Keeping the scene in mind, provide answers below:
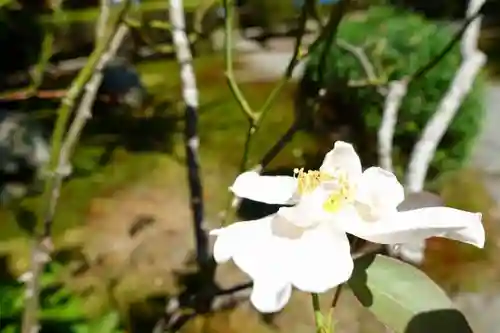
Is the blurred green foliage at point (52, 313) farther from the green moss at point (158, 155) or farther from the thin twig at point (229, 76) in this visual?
the green moss at point (158, 155)

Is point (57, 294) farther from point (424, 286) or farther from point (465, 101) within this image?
point (465, 101)

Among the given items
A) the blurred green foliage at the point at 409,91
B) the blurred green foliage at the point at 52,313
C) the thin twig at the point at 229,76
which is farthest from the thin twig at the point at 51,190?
the blurred green foliage at the point at 409,91

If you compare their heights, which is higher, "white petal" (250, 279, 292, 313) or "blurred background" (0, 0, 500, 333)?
"white petal" (250, 279, 292, 313)

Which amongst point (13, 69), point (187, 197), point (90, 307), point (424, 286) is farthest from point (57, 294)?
point (13, 69)

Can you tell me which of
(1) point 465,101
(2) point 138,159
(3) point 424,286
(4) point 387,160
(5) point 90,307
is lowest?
(2) point 138,159

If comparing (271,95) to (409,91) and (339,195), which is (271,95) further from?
(409,91)

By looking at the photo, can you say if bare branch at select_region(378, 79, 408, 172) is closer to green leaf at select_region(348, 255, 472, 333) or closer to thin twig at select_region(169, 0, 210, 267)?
thin twig at select_region(169, 0, 210, 267)

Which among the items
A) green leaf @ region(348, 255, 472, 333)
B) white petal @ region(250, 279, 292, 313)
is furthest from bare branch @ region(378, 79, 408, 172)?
white petal @ region(250, 279, 292, 313)
